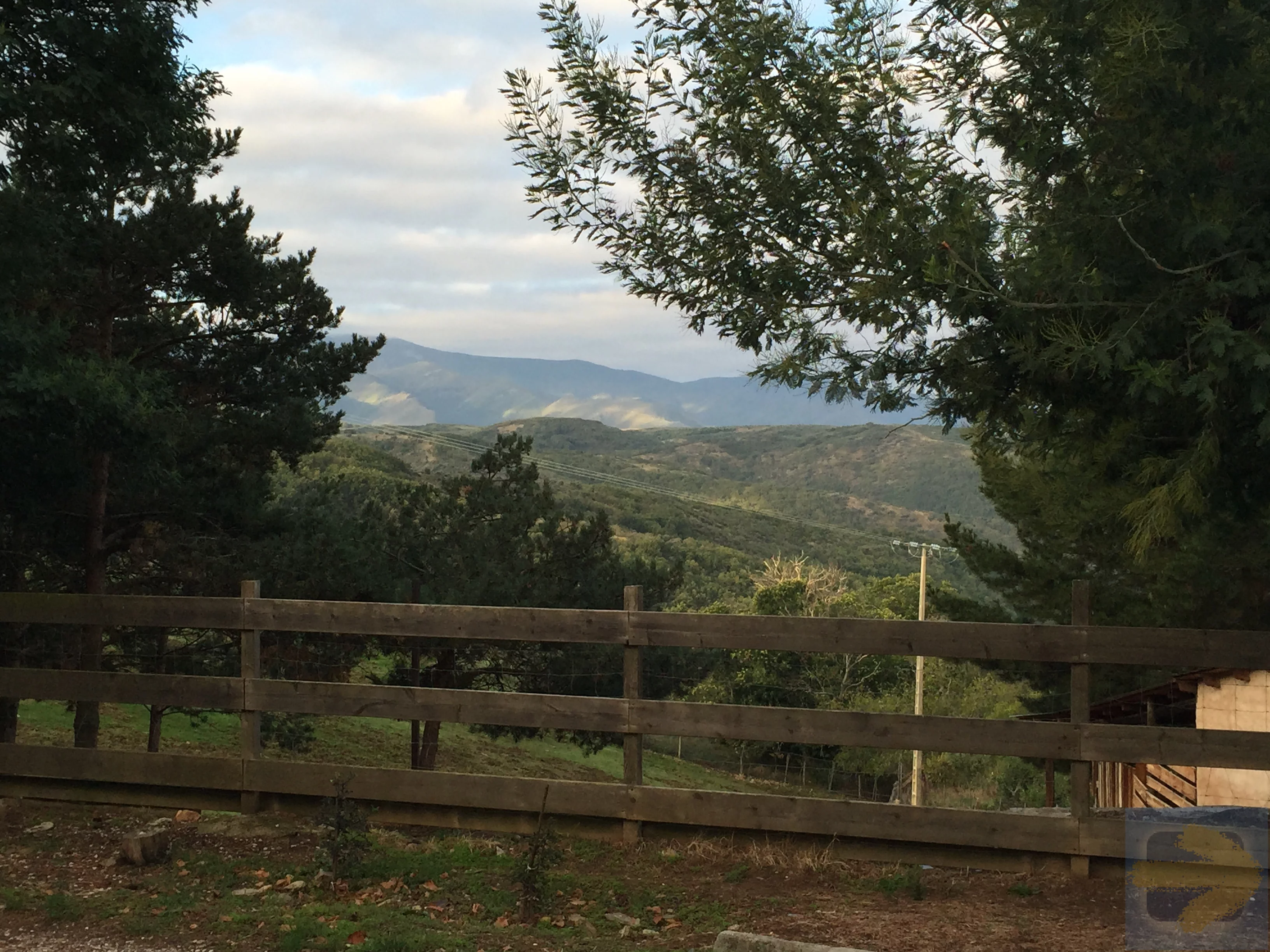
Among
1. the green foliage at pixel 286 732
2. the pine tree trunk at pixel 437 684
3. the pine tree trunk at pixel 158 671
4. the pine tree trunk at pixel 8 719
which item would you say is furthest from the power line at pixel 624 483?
the pine tree trunk at pixel 8 719

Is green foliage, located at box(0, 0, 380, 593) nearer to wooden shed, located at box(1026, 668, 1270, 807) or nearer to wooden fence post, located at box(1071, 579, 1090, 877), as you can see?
wooden fence post, located at box(1071, 579, 1090, 877)

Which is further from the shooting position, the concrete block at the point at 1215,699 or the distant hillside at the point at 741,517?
the distant hillside at the point at 741,517

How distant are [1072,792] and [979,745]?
546mm

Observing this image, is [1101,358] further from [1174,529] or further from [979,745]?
[979,745]

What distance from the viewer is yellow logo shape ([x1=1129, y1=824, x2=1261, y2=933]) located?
4.80m

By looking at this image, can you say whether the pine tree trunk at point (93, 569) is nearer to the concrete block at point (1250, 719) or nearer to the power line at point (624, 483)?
the concrete block at point (1250, 719)

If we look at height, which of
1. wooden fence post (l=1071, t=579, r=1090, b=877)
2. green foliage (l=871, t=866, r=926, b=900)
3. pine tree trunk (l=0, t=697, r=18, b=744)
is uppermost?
wooden fence post (l=1071, t=579, r=1090, b=877)

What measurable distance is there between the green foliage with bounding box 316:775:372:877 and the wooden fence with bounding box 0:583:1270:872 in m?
0.54

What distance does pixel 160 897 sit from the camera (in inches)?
206

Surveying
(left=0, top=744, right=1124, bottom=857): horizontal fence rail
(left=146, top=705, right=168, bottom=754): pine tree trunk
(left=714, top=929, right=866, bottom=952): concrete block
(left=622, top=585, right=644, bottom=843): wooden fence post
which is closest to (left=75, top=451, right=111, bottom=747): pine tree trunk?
(left=146, top=705, right=168, bottom=754): pine tree trunk

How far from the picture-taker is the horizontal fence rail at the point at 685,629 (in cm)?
539

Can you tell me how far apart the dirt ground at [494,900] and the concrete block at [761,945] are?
304 mm

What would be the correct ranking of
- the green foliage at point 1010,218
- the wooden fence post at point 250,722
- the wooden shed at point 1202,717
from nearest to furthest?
1. the green foliage at point 1010,218
2. the wooden fence post at point 250,722
3. the wooden shed at point 1202,717

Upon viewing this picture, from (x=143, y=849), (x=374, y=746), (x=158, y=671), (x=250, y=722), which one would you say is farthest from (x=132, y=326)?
(x=374, y=746)
